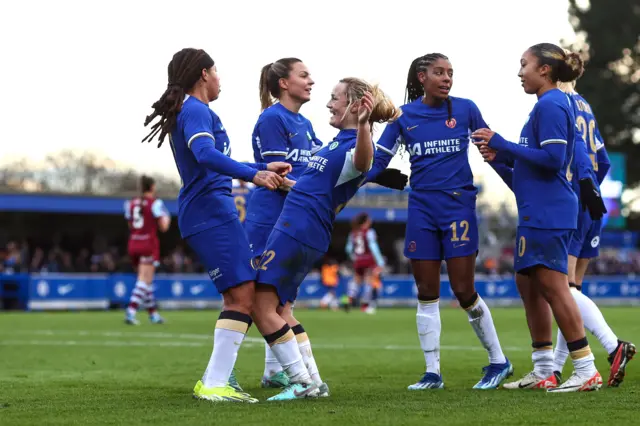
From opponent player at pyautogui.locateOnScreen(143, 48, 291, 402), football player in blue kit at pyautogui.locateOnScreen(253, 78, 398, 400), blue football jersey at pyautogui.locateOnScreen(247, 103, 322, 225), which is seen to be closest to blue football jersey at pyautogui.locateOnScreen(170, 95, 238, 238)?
opponent player at pyautogui.locateOnScreen(143, 48, 291, 402)

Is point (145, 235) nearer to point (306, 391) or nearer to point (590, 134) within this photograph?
point (590, 134)

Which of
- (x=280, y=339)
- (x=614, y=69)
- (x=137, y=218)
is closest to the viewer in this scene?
(x=280, y=339)

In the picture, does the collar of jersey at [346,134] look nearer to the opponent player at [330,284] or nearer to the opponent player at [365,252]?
the opponent player at [365,252]

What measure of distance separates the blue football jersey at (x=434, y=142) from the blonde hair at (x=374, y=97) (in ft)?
2.95

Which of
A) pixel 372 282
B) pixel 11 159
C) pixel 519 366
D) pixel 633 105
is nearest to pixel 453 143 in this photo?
pixel 519 366

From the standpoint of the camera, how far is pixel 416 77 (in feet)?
26.7

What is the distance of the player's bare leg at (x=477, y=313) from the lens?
7.80 m

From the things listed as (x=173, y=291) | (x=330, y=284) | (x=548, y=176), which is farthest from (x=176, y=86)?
(x=330, y=284)

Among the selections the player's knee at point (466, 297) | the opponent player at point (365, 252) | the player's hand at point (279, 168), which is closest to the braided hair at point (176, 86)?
the player's hand at point (279, 168)

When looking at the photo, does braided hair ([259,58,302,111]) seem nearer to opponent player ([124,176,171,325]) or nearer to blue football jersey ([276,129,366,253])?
blue football jersey ([276,129,366,253])

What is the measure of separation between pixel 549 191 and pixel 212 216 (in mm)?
2344

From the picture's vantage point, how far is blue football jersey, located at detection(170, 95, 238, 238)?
6.58m

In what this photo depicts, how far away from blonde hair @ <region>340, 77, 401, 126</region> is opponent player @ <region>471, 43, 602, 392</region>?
835 millimetres

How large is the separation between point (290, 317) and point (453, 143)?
1.74 m
